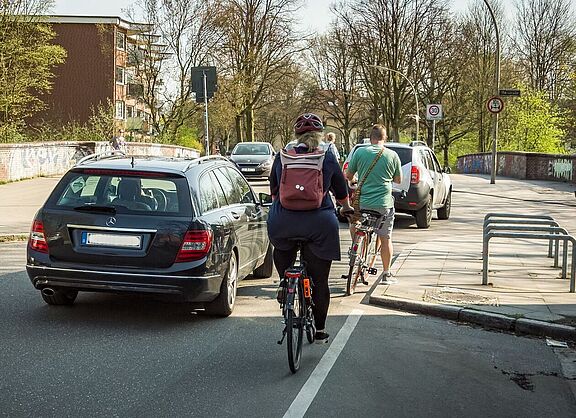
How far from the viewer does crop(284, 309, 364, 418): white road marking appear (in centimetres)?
496

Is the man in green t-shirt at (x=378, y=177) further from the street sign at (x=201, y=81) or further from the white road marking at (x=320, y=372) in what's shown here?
the street sign at (x=201, y=81)

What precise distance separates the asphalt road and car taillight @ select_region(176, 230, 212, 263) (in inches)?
26.0

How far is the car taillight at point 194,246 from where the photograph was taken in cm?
710

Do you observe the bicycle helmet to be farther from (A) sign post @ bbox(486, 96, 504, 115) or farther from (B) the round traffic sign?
(B) the round traffic sign

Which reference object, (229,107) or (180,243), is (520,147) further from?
(180,243)

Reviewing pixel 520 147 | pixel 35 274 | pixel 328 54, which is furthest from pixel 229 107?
pixel 35 274

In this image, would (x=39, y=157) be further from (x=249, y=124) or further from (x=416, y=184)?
(x=249, y=124)

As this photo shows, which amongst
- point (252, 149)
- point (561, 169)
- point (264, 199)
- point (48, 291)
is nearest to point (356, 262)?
point (264, 199)

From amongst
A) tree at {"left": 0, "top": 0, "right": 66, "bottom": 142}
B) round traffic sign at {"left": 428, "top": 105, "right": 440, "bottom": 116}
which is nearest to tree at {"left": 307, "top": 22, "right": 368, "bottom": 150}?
round traffic sign at {"left": 428, "top": 105, "right": 440, "bottom": 116}

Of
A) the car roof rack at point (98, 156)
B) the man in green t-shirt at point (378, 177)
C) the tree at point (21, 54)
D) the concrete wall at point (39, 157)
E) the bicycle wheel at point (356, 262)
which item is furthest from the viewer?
the tree at point (21, 54)

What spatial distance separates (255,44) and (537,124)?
18.9 metres

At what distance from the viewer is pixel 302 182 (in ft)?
19.5

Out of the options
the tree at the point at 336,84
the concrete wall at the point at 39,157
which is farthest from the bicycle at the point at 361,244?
the tree at the point at 336,84

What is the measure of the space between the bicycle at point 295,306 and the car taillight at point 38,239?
258 cm
